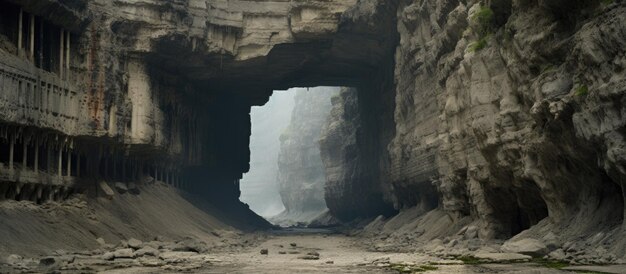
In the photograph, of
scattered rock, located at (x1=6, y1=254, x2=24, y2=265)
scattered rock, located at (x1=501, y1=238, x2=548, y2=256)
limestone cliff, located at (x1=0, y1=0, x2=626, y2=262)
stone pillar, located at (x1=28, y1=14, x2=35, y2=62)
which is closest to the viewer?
scattered rock, located at (x1=501, y1=238, x2=548, y2=256)

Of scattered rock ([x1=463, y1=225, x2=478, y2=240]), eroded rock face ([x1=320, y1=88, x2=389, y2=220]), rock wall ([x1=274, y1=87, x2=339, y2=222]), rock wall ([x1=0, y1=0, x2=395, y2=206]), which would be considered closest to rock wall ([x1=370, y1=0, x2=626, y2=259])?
scattered rock ([x1=463, y1=225, x2=478, y2=240])

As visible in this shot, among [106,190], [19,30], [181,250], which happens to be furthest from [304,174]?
[19,30]

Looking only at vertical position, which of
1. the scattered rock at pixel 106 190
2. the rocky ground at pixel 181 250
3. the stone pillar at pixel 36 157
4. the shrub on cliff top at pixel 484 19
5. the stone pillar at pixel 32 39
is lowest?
the rocky ground at pixel 181 250

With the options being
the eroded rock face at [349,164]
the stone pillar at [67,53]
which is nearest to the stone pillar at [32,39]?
the stone pillar at [67,53]

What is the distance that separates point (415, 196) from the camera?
178 ft

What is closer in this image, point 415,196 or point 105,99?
point 105,99

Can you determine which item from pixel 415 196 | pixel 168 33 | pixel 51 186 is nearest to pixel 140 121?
pixel 168 33

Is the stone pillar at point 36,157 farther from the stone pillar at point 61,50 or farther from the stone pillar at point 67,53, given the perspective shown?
the stone pillar at point 67,53

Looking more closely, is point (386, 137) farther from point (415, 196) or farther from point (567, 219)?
point (567, 219)

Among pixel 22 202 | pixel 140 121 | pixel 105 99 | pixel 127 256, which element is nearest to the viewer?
pixel 127 256

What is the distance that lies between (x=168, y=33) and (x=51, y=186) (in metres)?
17.4

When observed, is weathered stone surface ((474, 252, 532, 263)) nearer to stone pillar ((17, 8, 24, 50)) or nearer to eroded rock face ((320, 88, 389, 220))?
stone pillar ((17, 8, 24, 50))

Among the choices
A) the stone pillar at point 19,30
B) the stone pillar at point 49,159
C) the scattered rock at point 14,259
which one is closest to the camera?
the scattered rock at point 14,259

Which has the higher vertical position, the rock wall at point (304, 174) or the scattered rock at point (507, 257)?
the rock wall at point (304, 174)
